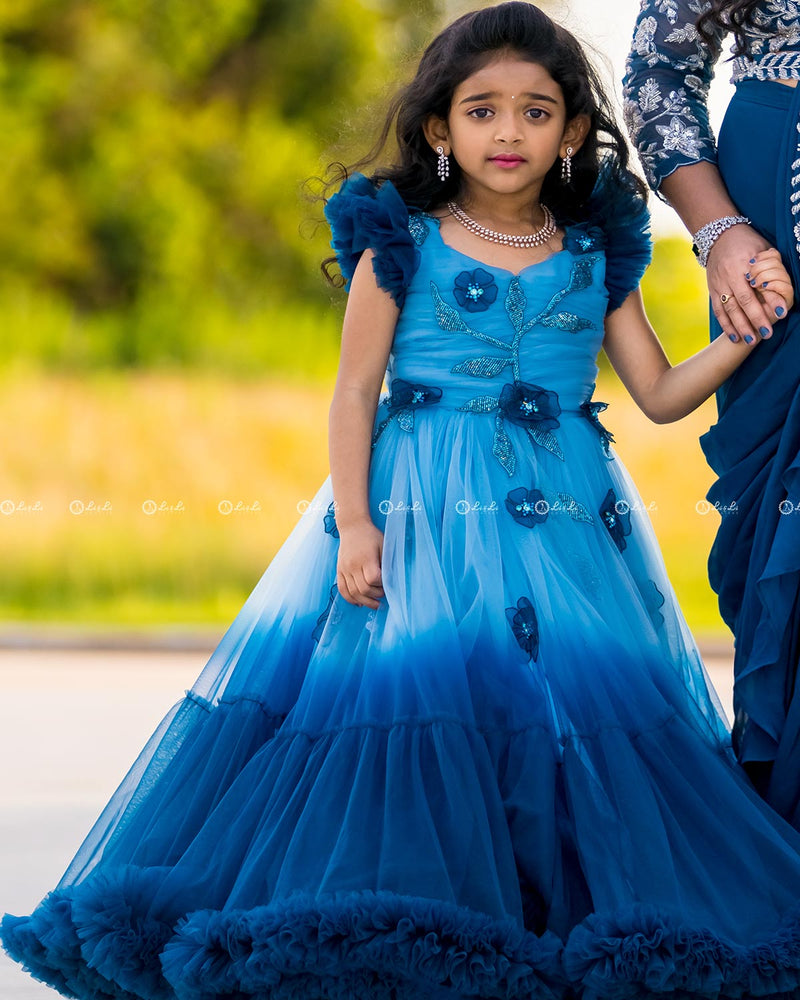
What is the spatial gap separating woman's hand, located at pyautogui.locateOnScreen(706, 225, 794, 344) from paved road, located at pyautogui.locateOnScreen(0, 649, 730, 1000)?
1222mm

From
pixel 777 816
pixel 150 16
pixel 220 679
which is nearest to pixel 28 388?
pixel 150 16

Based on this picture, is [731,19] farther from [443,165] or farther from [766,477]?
[766,477]

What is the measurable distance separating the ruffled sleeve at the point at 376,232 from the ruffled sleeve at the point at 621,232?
10.9 inches

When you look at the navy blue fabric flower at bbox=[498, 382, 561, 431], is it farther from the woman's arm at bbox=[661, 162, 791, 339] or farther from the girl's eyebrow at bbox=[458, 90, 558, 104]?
the girl's eyebrow at bbox=[458, 90, 558, 104]

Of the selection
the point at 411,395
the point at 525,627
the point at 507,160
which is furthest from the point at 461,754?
the point at 507,160

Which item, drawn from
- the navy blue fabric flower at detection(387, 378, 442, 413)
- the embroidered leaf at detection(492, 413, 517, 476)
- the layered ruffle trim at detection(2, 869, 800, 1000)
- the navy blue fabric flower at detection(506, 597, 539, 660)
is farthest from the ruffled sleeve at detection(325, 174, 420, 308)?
the layered ruffle trim at detection(2, 869, 800, 1000)

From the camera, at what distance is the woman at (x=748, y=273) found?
1.69 m

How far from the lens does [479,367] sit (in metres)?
1.77

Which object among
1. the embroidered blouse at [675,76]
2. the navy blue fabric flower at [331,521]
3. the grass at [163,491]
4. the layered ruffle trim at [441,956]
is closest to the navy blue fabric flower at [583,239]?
the embroidered blouse at [675,76]

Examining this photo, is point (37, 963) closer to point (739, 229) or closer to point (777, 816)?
point (777, 816)

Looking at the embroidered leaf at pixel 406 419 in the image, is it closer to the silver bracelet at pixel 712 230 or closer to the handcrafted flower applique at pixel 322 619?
the handcrafted flower applique at pixel 322 619

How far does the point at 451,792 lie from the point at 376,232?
0.72 meters

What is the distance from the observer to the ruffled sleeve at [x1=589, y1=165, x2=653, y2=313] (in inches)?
73.5

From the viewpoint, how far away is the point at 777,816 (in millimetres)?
1614
